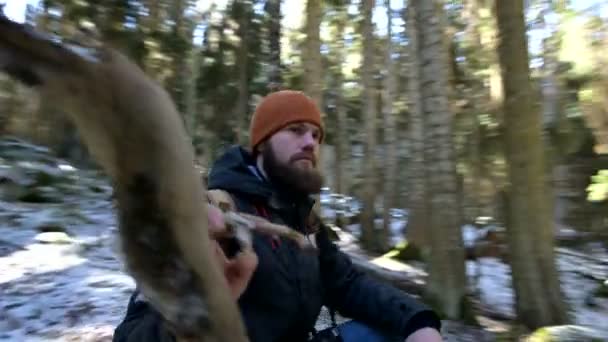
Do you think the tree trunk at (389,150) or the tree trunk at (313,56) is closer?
the tree trunk at (313,56)

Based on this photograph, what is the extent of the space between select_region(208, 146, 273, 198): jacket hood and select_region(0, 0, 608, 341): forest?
78 millimetres

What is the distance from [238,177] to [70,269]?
445cm

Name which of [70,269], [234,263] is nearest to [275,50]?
[70,269]

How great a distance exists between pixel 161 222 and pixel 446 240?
5.26 metres

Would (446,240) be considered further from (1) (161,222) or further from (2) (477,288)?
(1) (161,222)

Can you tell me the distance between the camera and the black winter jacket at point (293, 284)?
2.12 meters

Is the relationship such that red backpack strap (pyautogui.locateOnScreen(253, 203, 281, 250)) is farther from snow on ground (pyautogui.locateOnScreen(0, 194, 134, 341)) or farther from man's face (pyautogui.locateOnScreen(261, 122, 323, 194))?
snow on ground (pyautogui.locateOnScreen(0, 194, 134, 341))

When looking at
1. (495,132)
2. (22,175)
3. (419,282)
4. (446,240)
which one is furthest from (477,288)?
(22,175)

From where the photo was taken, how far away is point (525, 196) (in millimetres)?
5504

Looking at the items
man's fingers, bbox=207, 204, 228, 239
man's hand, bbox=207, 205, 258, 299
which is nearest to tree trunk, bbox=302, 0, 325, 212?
man's hand, bbox=207, 205, 258, 299

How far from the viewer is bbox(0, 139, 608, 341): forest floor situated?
4859 millimetres

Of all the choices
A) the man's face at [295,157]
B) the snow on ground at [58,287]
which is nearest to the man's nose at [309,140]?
the man's face at [295,157]

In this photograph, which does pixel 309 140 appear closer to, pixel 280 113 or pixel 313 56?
pixel 280 113

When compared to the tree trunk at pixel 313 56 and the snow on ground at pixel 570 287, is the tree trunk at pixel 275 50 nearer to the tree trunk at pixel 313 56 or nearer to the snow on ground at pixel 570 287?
the tree trunk at pixel 313 56
